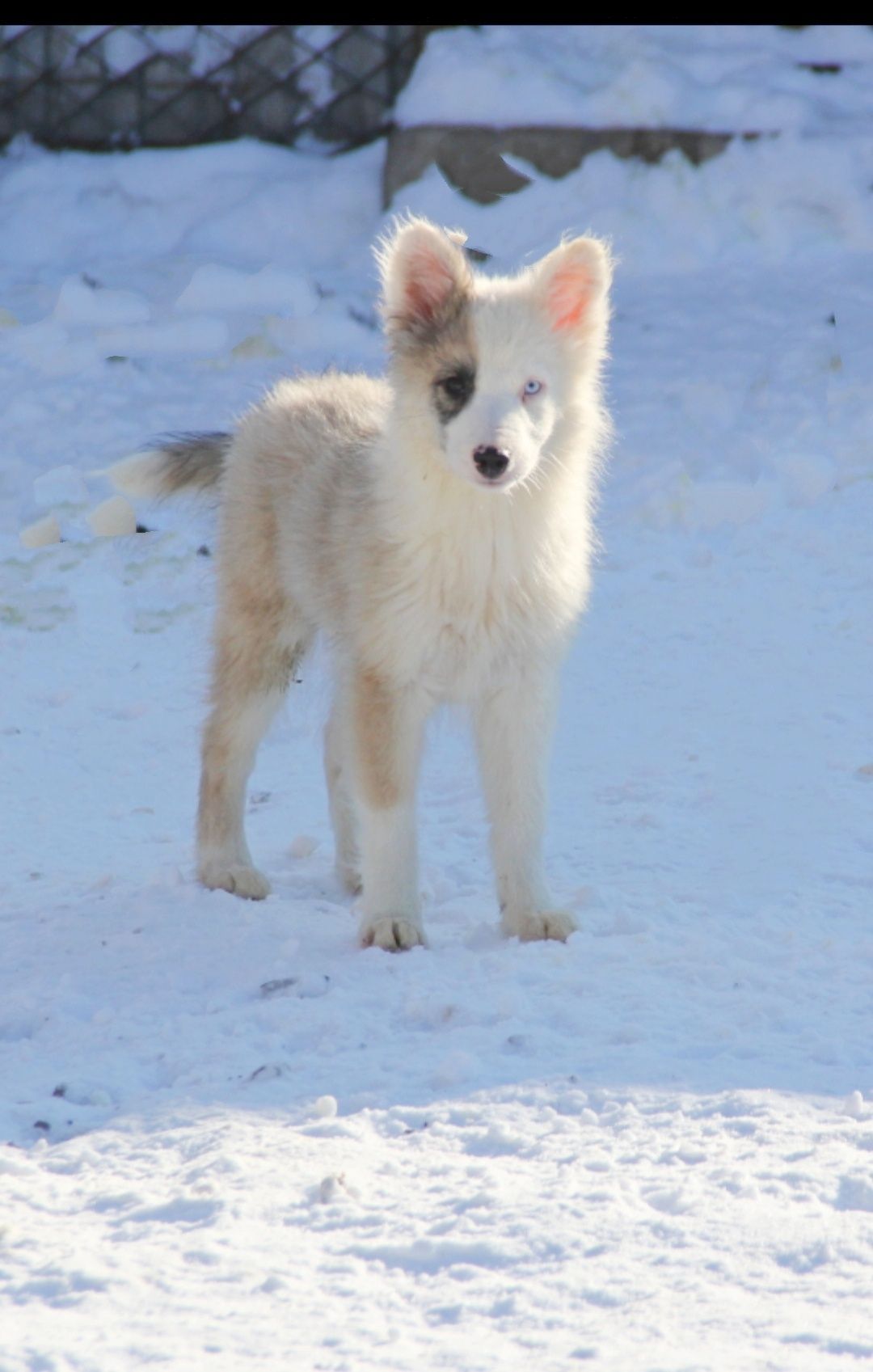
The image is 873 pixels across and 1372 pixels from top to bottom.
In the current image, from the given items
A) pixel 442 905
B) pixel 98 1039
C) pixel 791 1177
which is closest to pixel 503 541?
pixel 442 905

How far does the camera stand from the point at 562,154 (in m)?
9.39

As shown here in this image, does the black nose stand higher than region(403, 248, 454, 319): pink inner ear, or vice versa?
region(403, 248, 454, 319): pink inner ear

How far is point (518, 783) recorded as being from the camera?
15.0 ft

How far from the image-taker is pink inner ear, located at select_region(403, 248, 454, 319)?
14.3 feet

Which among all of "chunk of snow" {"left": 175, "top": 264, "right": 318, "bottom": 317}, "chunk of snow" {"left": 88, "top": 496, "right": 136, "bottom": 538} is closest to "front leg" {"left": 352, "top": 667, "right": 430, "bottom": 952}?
"chunk of snow" {"left": 88, "top": 496, "right": 136, "bottom": 538}

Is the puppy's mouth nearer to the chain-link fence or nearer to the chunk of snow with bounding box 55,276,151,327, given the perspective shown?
the chunk of snow with bounding box 55,276,151,327

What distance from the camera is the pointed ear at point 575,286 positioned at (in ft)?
14.4

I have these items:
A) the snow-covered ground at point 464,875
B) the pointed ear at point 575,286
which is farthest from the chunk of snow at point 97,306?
the pointed ear at point 575,286

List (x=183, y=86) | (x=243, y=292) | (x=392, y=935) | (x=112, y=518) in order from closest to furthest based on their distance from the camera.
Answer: (x=392, y=935) < (x=112, y=518) < (x=243, y=292) < (x=183, y=86)

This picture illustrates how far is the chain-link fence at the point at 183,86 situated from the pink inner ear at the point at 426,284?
20.1 feet

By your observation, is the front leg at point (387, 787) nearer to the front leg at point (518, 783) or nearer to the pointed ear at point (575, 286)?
the front leg at point (518, 783)

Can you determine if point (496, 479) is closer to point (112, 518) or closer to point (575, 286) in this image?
point (575, 286)

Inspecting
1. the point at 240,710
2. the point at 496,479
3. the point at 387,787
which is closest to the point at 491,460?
the point at 496,479

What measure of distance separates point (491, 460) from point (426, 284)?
0.62 m
